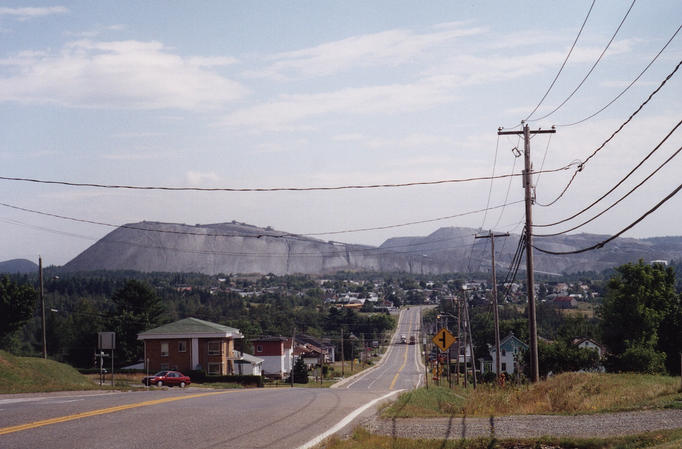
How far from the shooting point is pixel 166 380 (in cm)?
5353

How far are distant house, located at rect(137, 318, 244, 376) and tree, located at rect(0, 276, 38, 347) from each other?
21.4 meters

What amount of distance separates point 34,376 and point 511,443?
96.5 ft

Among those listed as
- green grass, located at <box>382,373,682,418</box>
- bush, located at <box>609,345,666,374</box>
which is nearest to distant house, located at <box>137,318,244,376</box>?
bush, located at <box>609,345,666,374</box>

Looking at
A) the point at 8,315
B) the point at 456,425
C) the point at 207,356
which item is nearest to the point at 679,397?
the point at 456,425

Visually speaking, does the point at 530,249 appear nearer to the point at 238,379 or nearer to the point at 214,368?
the point at 238,379

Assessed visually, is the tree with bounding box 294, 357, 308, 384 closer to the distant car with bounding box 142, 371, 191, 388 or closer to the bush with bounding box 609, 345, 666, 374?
the distant car with bounding box 142, 371, 191, 388

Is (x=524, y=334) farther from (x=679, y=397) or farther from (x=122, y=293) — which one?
(x=679, y=397)

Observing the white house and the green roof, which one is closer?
the green roof

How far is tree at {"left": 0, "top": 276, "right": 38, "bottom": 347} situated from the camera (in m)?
88.1

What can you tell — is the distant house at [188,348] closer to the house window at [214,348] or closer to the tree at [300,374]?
the house window at [214,348]

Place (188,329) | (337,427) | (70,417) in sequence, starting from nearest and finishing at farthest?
1. (70,417)
2. (337,427)
3. (188,329)

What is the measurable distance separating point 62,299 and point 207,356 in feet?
414

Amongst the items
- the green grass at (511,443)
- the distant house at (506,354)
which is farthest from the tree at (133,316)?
the green grass at (511,443)

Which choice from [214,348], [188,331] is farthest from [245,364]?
[188,331]
